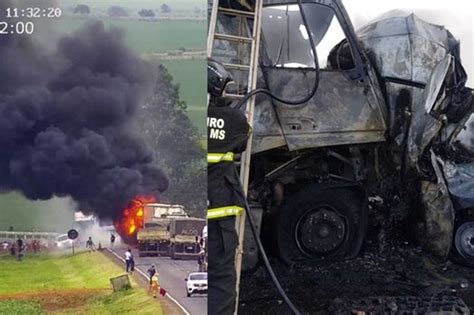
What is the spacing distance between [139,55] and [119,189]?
54cm

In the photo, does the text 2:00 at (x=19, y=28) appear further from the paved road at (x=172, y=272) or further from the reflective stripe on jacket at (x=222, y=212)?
the reflective stripe on jacket at (x=222, y=212)

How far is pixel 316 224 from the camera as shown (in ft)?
19.4

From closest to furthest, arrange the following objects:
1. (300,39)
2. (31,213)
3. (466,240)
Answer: (31,213) → (300,39) → (466,240)

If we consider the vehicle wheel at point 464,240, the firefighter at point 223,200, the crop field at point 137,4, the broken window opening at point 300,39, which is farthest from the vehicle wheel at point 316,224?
the crop field at point 137,4

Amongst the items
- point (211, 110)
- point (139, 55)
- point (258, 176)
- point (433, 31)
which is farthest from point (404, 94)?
point (139, 55)

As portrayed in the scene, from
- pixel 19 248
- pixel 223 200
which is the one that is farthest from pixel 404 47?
pixel 19 248

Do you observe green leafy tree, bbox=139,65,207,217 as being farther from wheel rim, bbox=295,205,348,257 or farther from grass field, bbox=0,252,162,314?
wheel rim, bbox=295,205,348,257

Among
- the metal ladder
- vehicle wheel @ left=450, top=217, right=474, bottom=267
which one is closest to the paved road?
the metal ladder

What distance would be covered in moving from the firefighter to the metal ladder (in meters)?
0.20

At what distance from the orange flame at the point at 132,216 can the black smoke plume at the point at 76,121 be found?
0.03 metres

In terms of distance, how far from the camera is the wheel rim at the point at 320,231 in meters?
5.88

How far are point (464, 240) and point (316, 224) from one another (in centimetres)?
138

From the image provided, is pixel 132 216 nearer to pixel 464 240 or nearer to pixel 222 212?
pixel 222 212

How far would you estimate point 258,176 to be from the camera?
5.83 m
